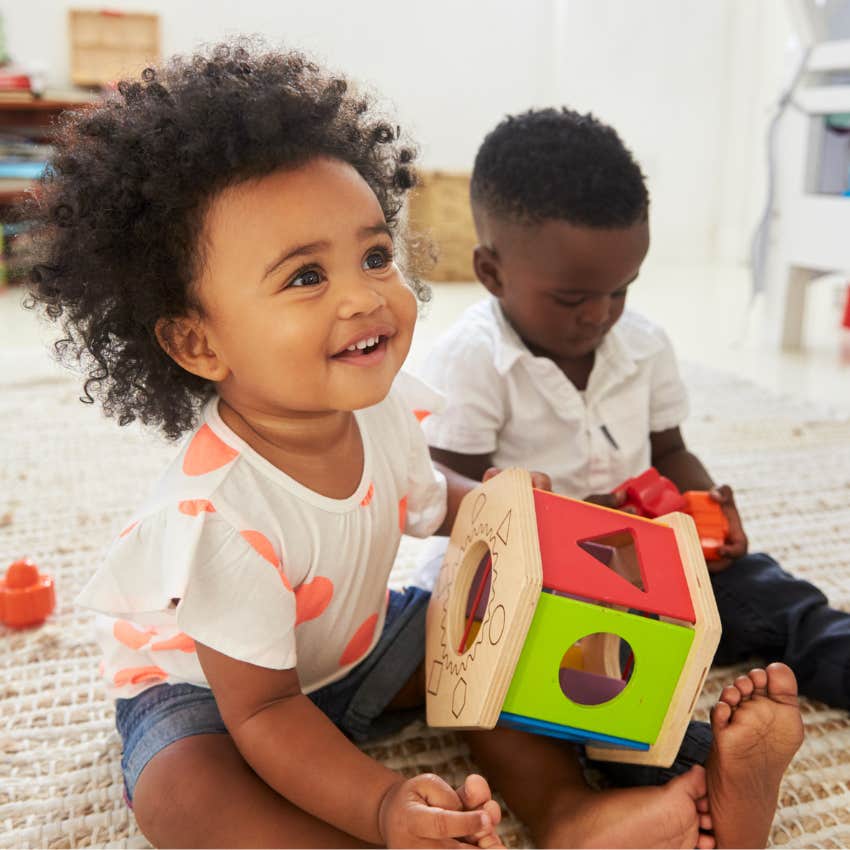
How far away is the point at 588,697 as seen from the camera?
2.38 feet

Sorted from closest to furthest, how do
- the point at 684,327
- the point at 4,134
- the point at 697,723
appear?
the point at 697,723 < the point at 684,327 < the point at 4,134

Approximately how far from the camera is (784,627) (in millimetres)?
857

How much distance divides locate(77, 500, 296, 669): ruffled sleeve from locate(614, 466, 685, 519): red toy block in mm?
381

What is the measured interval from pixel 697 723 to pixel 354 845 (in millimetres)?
267


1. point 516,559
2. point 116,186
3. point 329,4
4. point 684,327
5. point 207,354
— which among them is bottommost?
point 684,327

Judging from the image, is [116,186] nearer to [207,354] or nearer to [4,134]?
[207,354]

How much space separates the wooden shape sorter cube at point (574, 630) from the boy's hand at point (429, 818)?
0.21 feet

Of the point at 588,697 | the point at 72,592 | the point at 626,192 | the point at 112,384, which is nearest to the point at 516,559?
the point at 588,697

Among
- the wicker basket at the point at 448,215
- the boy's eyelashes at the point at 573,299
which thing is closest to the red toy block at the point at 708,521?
the boy's eyelashes at the point at 573,299

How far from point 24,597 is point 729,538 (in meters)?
0.67

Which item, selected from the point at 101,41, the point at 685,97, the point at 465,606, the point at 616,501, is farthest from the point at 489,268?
the point at 685,97

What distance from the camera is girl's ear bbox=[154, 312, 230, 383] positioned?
2.17ft

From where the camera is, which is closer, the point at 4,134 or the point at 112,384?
the point at 112,384

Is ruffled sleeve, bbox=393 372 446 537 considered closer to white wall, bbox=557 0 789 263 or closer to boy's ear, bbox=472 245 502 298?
boy's ear, bbox=472 245 502 298
